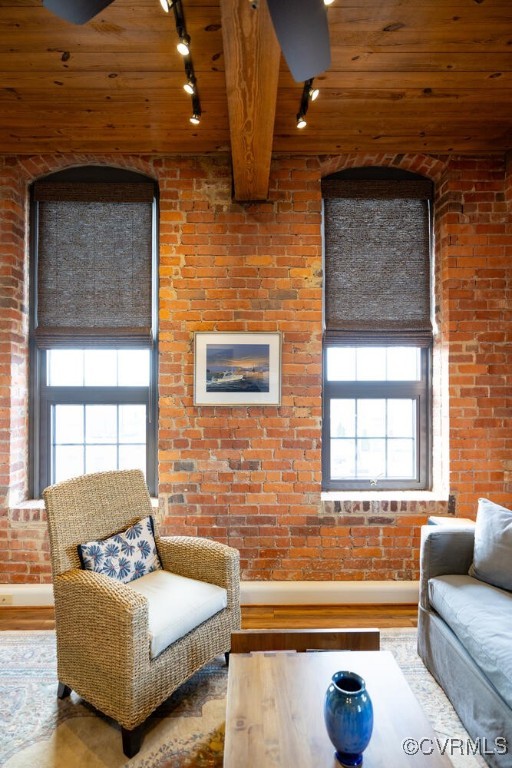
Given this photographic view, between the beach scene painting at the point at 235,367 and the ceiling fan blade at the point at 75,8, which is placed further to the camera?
the beach scene painting at the point at 235,367

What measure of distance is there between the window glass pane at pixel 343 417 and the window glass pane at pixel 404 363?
377 mm

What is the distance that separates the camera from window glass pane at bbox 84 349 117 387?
10.3 ft

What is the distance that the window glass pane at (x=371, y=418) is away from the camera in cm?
317

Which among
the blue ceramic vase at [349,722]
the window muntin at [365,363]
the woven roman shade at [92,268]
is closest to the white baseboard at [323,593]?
the window muntin at [365,363]

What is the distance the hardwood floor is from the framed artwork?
1388mm

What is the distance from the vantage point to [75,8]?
1.15 metres

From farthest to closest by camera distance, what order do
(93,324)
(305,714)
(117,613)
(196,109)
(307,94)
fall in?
(93,324) → (196,109) → (307,94) → (117,613) → (305,714)

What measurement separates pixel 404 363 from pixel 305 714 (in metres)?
2.42

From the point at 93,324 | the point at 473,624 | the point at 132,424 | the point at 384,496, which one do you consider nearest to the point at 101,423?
the point at 132,424

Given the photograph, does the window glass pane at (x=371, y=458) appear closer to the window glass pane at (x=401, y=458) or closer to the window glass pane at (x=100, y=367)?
the window glass pane at (x=401, y=458)

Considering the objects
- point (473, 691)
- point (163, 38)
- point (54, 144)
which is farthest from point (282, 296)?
point (473, 691)

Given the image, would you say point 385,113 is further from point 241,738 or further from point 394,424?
point 241,738

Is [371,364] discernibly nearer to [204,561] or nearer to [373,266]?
[373,266]

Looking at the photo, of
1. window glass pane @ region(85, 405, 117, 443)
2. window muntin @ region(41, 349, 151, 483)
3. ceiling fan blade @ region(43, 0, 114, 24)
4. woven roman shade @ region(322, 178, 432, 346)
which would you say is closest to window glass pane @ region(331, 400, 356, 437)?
woven roman shade @ region(322, 178, 432, 346)
